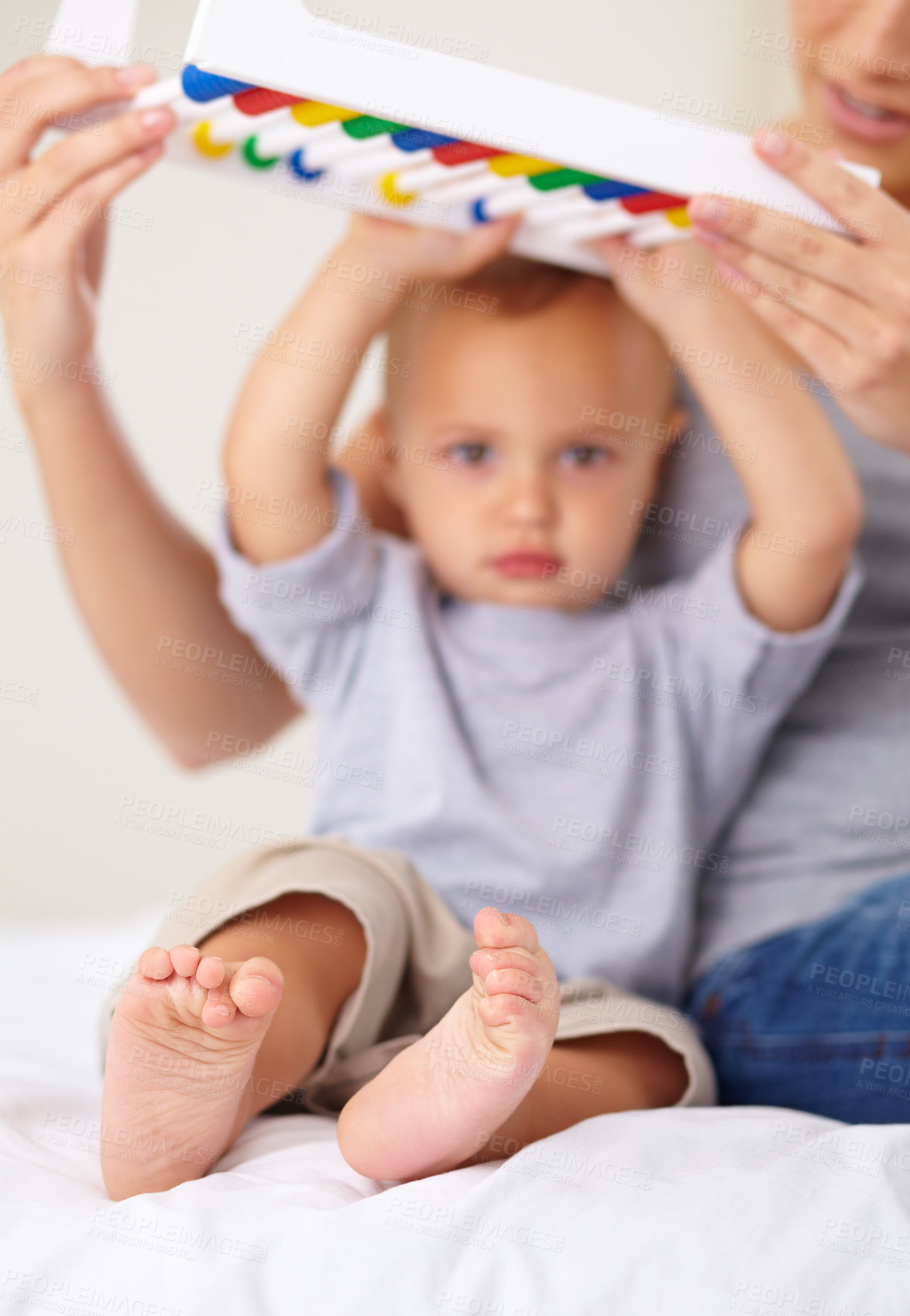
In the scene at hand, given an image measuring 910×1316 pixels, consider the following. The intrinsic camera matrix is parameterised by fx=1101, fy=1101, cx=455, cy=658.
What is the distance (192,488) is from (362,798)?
2.73ft

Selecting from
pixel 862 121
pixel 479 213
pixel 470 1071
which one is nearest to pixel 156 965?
pixel 470 1071

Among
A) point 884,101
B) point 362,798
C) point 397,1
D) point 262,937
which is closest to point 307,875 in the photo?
point 262,937

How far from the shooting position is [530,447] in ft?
3.29

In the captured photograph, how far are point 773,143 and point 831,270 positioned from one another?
97 millimetres

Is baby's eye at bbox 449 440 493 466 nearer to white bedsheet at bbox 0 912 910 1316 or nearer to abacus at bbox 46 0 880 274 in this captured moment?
abacus at bbox 46 0 880 274

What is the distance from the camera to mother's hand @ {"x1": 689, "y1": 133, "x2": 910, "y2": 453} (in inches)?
30.5

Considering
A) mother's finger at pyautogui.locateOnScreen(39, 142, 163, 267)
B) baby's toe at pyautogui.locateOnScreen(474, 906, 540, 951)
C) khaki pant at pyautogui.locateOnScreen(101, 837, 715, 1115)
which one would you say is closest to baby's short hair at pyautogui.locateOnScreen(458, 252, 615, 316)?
mother's finger at pyautogui.locateOnScreen(39, 142, 163, 267)

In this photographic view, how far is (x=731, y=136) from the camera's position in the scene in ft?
2.56

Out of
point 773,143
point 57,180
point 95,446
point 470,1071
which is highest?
Result: point 773,143

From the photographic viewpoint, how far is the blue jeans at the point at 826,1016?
78 centimetres

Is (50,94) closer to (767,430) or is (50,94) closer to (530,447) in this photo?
(530,447)

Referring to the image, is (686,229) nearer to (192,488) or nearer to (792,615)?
(792,615)

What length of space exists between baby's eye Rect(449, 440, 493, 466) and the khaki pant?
378mm

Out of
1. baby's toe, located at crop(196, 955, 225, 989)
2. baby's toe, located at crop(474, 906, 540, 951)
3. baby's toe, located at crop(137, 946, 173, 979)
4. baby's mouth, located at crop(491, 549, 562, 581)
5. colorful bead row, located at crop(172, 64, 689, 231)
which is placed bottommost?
baby's toe, located at crop(137, 946, 173, 979)
